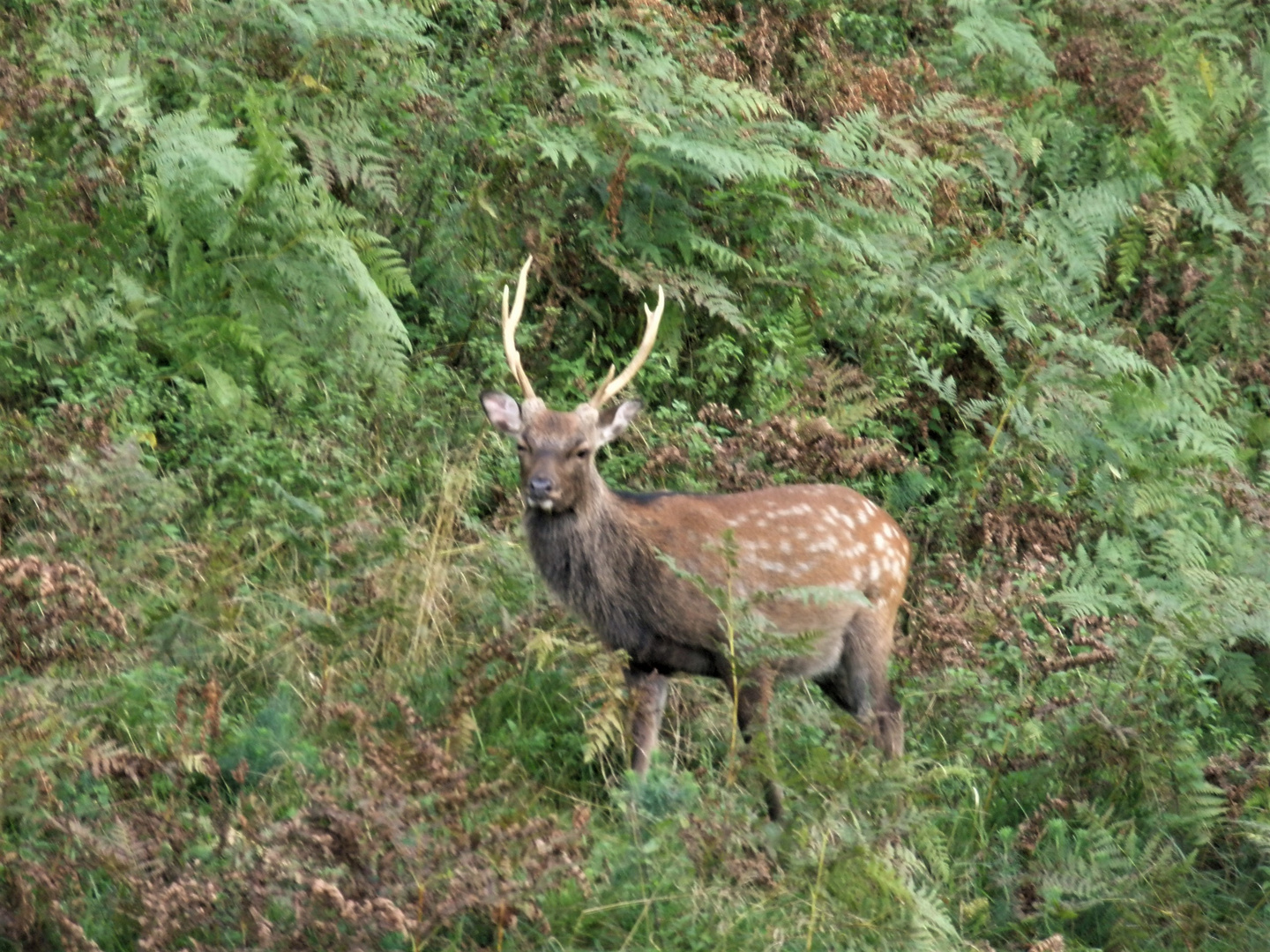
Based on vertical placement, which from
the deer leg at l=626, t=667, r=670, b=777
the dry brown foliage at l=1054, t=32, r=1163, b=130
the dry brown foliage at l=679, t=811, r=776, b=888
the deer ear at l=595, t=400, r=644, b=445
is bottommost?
the deer leg at l=626, t=667, r=670, b=777

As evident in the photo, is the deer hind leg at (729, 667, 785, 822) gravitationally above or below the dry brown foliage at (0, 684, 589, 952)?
below

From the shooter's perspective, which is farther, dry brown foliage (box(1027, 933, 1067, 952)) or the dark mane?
the dark mane

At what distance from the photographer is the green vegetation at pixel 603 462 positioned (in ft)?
15.4

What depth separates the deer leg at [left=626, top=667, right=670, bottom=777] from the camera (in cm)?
595

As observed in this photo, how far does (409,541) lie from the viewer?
6492 mm

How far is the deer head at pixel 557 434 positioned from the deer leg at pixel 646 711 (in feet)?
2.34

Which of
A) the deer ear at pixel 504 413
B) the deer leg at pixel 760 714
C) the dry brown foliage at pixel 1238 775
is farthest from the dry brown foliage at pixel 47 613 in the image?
the dry brown foliage at pixel 1238 775

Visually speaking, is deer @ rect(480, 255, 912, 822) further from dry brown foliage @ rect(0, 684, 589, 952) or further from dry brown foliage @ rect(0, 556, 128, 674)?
dry brown foliage @ rect(0, 556, 128, 674)

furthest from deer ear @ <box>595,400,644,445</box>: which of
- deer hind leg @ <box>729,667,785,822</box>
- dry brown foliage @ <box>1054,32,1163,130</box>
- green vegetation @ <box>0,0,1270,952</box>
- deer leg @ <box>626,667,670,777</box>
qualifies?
dry brown foliage @ <box>1054,32,1163,130</box>

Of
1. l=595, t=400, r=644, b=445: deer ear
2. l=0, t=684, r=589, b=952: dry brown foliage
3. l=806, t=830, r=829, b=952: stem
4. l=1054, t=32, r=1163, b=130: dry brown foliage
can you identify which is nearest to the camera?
l=0, t=684, r=589, b=952: dry brown foliage

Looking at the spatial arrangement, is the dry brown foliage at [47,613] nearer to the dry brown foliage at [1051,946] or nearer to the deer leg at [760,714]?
the deer leg at [760,714]

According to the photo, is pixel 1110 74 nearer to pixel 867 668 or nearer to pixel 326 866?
pixel 867 668

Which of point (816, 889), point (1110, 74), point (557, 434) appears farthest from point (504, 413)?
point (1110, 74)

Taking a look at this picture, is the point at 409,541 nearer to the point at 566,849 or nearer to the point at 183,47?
the point at 566,849
